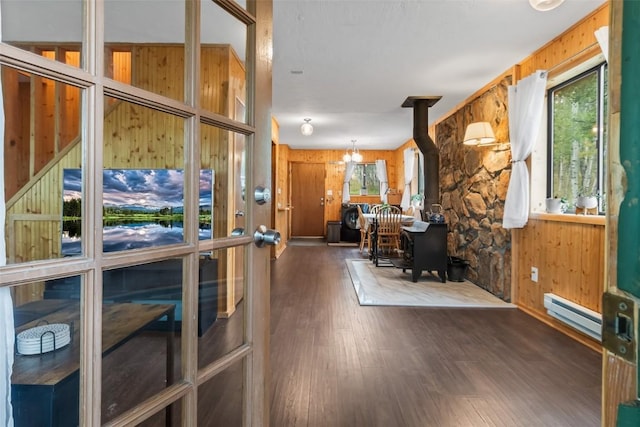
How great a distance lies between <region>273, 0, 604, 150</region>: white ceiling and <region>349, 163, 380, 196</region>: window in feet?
14.8

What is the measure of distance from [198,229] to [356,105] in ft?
15.3

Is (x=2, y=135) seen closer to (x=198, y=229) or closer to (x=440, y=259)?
(x=198, y=229)

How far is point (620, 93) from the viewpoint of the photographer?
1.49ft

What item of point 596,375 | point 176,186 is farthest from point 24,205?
point 596,375

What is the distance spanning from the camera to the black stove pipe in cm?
491

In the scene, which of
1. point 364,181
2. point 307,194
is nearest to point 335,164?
point 364,181

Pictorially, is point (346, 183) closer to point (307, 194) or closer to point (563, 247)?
point (307, 194)

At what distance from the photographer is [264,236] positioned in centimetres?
107

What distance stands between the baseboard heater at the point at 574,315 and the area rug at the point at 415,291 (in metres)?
0.66

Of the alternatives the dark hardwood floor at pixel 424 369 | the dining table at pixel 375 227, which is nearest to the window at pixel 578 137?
the dark hardwood floor at pixel 424 369

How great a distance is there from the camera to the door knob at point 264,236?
106 centimetres

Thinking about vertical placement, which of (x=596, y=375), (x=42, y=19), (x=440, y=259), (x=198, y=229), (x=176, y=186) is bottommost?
(x=596, y=375)

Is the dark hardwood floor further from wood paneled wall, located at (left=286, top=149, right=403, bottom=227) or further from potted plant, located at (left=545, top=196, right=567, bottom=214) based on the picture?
wood paneled wall, located at (left=286, top=149, right=403, bottom=227)

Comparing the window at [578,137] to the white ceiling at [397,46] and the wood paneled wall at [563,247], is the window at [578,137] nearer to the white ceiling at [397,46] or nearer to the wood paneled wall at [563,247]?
the wood paneled wall at [563,247]
